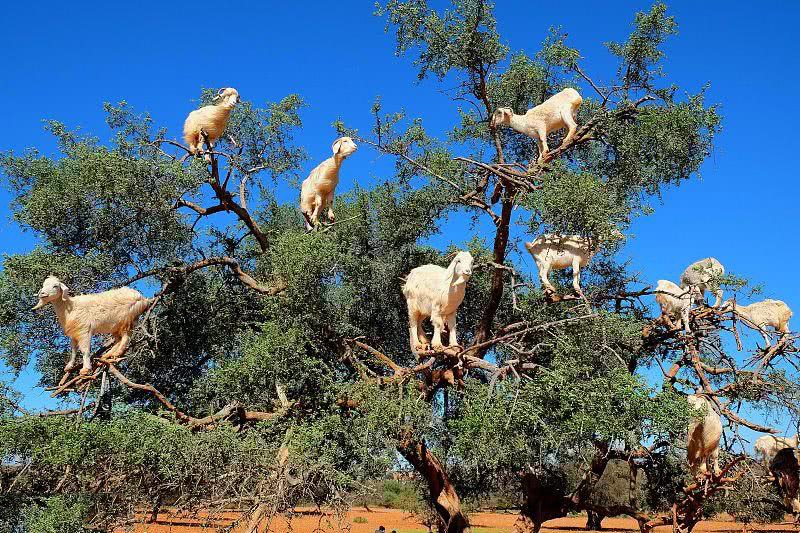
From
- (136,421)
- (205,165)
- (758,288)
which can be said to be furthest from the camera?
(205,165)

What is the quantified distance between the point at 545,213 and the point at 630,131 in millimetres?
3869

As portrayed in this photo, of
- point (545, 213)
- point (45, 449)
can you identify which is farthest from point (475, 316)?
point (45, 449)

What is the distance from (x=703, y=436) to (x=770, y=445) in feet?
13.3

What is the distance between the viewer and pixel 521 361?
11.2 metres

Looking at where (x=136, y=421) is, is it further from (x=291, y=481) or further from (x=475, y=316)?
(x=475, y=316)

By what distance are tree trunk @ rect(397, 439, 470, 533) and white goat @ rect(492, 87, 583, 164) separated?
5.14 meters

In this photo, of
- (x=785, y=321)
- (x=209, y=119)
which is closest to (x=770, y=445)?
(x=785, y=321)

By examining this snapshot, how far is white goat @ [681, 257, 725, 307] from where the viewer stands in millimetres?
11414

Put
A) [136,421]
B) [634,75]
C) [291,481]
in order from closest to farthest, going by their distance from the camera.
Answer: [291,481], [136,421], [634,75]

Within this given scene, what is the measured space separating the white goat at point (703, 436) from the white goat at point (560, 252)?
226cm

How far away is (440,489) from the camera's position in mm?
12766

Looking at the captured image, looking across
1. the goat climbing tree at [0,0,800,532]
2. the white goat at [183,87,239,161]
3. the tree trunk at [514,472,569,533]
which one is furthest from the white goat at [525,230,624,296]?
the white goat at [183,87,239,161]

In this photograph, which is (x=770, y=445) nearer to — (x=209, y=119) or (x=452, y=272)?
(x=452, y=272)

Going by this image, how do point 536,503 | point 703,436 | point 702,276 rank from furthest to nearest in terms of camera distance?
point 536,503
point 702,276
point 703,436
